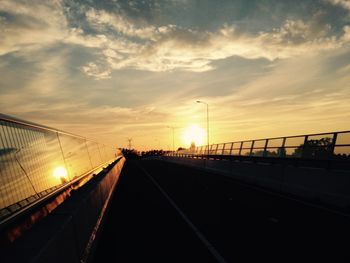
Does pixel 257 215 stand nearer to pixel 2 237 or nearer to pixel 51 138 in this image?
pixel 51 138

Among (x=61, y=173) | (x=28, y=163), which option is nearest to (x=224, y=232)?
(x=61, y=173)

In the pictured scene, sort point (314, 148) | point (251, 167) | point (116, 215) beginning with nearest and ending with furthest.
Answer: point (116, 215) → point (314, 148) → point (251, 167)

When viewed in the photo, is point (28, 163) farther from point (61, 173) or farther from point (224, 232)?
point (224, 232)

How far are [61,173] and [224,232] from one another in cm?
437

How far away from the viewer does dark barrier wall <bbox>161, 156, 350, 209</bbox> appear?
1432cm

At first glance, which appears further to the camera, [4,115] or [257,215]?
[257,215]

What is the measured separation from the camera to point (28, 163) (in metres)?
7.20

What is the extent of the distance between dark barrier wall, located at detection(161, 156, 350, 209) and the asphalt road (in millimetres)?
1106

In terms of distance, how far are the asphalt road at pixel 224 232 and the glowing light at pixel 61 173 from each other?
173cm

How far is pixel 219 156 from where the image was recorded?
51500 millimetres

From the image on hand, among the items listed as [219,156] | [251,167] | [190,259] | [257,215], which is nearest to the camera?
[190,259]

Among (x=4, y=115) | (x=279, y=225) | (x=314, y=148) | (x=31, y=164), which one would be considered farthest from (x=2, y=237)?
(x=314, y=148)

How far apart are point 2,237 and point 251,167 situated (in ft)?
68.4

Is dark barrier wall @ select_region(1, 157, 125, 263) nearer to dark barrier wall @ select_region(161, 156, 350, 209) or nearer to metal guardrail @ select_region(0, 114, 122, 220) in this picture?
metal guardrail @ select_region(0, 114, 122, 220)
